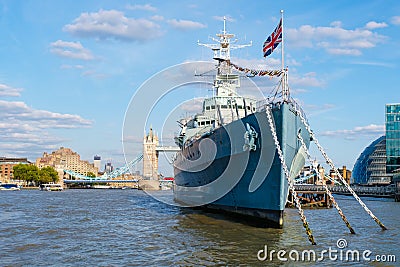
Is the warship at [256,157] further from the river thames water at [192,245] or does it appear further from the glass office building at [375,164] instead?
the glass office building at [375,164]

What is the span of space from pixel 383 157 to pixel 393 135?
60.1ft

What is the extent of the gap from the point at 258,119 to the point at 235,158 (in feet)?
9.89

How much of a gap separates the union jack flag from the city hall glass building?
5521 cm

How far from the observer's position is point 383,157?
308ft

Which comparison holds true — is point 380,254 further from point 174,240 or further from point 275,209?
point 174,240

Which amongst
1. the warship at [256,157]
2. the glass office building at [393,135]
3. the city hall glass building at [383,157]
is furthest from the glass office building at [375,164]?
the warship at [256,157]

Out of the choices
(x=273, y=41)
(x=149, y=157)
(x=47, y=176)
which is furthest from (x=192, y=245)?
(x=47, y=176)

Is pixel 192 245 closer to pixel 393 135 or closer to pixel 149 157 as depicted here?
pixel 393 135

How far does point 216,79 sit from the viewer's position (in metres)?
35.7

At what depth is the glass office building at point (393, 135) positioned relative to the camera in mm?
74812

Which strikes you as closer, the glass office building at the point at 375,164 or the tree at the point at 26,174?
the glass office building at the point at 375,164

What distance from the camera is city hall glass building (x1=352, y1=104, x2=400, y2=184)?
75625mm

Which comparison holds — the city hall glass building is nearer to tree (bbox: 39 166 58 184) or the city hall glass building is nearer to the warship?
the warship

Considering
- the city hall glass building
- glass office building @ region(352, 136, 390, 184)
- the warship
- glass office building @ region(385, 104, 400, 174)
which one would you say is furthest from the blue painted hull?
glass office building @ region(352, 136, 390, 184)
